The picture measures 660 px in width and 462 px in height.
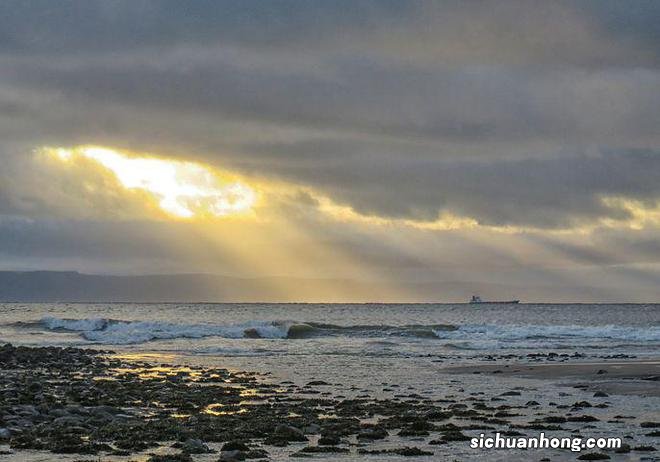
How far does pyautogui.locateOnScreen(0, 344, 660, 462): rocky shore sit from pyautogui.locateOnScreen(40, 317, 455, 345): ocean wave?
1748 inches

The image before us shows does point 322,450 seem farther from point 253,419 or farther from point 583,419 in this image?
point 583,419

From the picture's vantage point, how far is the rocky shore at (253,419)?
722 inches

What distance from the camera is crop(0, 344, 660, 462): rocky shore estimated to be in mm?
18344

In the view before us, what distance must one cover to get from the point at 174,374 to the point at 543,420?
68.5 ft

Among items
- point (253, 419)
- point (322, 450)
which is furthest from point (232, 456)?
point (253, 419)

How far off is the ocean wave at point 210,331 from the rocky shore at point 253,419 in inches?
1748

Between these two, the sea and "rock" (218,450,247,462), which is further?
the sea

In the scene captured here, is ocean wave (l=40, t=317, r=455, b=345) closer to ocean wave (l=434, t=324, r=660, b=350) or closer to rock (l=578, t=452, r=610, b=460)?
ocean wave (l=434, t=324, r=660, b=350)

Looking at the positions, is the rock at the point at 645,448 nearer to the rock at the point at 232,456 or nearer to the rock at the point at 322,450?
the rock at the point at 322,450

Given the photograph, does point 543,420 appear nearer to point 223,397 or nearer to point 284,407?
point 284,407

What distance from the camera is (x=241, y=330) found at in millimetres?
90250

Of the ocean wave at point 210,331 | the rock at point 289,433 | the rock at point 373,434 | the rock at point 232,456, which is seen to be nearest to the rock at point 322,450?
the rock at point 289,433

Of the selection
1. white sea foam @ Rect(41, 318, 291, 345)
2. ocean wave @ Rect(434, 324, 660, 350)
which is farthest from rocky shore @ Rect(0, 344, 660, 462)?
white sea foam @ Rect(41, 318, 291, 345)

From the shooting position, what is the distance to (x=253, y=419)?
23.3m
